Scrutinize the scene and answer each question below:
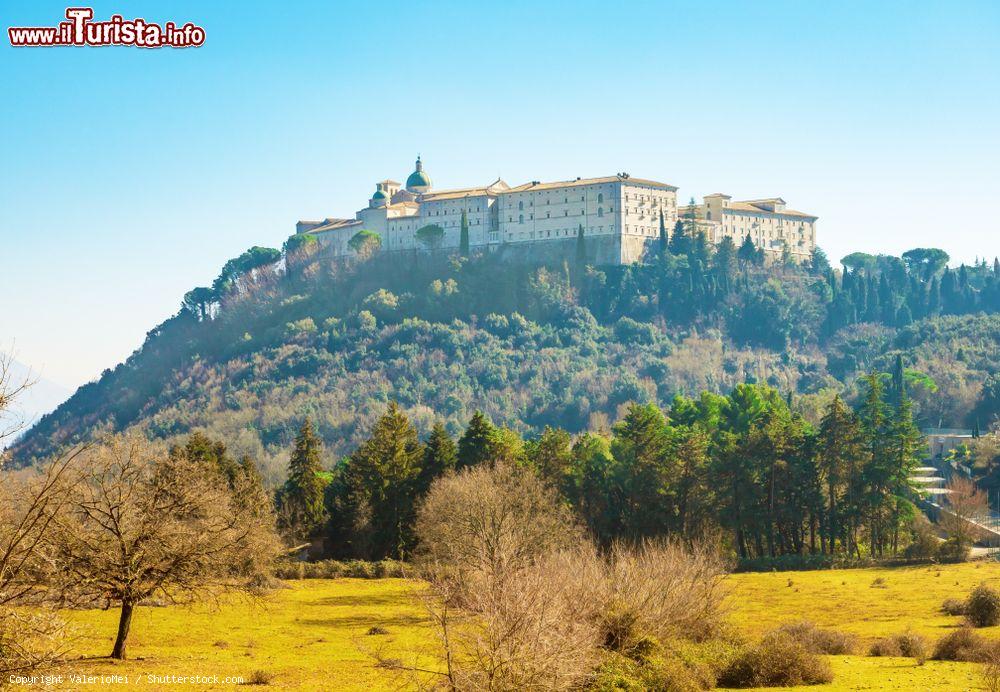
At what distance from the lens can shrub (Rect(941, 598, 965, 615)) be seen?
38406 mm

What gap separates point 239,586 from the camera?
31.7 m

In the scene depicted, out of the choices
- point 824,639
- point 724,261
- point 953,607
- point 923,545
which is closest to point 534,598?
point 824,639

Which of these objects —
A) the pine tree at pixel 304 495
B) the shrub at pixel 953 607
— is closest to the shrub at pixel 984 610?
the shrub at pixel 953 607

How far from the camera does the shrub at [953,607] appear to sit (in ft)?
126

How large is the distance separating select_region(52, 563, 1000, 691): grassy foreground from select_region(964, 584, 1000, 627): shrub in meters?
0.90

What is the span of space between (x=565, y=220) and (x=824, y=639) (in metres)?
112

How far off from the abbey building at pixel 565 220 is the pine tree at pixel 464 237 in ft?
2.28

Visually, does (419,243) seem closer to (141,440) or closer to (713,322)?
(713,322)

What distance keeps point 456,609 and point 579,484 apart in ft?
117

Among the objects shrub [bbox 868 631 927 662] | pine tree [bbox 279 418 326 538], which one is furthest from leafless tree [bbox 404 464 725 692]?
pine tree [bbox 279 418 326 538]

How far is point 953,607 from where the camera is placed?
38750 millimetres

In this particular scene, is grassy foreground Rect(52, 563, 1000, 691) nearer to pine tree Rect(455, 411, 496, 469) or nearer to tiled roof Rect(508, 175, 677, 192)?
pine tree Rect(455, 411, 496, 469)

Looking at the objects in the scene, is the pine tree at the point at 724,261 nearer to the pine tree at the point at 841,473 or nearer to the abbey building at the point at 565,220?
the abbey building at the point at 565,220
